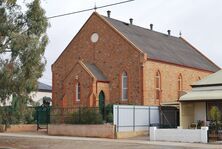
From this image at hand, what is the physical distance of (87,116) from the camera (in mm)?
35781

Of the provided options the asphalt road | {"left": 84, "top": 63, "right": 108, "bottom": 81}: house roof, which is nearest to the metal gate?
{"left": 84, "top": 63, "right": 108, "bottom": 81}: house roof

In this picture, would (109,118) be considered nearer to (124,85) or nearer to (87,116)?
(87,116)

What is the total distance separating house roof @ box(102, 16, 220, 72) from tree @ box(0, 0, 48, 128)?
52.4 feet

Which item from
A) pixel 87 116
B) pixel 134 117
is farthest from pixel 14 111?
pixel 134 117

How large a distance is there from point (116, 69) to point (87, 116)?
974cm

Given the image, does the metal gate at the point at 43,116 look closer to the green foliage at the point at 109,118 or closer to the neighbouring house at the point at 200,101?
the green foliage at the point at 109,118

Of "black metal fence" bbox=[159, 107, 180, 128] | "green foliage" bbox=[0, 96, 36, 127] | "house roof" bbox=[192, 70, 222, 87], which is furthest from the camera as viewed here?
"black metal fence" bbox=[159, 107, 180, 128]

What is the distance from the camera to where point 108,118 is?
35750 mm

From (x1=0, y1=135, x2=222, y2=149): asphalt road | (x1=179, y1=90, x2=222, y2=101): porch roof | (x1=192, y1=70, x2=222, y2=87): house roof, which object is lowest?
(x1=0, y1=135, x2=222, y2=149): asphalt road

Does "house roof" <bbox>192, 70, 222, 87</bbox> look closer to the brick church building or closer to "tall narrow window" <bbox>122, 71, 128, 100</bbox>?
the brick church building

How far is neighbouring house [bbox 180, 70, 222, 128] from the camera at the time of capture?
3502 centimetres

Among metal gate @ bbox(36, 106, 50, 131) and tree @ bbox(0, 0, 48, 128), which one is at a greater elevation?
tree @ bbox(0, 0, 48, 128)

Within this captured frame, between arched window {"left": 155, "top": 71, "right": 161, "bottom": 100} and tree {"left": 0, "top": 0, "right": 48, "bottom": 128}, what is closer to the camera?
tree {"left": 0, "top": 0, "right": 48, "bottom": 128}

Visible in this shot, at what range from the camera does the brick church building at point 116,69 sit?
1679 inches
